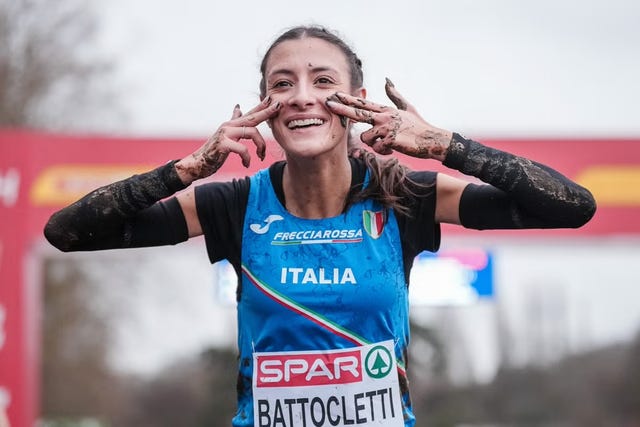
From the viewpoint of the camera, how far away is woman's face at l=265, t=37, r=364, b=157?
3152 mm

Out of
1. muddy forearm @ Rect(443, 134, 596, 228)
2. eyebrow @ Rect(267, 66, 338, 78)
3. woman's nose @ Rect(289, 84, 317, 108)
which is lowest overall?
muddy forearm @ Rect(443, 134, 596, 228)

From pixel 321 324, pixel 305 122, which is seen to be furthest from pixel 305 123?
pixel 321 324

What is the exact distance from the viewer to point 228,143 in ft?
10.4

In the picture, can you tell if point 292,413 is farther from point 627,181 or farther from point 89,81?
point 89,81

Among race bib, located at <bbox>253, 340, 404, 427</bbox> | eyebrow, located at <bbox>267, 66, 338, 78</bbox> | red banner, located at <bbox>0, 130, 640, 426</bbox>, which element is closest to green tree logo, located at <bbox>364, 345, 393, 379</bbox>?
race bib, located at <bbox>253, 340, 404, 427</bbox>

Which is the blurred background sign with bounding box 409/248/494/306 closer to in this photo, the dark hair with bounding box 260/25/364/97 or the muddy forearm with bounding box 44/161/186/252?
the dark hair with bounding box 260/25/364/97

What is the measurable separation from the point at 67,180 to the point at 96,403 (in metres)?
19.2

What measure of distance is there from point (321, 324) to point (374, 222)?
374mm

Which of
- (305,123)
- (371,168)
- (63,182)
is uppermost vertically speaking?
(63,182)

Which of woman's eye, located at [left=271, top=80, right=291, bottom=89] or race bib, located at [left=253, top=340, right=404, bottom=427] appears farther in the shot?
woman's eye, located at [left=271, top=80, right=291, bottom=89]

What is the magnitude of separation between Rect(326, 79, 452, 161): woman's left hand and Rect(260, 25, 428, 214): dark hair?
0.41 feet

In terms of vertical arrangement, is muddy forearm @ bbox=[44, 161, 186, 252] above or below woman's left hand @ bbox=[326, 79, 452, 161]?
below

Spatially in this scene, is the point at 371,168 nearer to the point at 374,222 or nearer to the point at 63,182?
the point at 374,222

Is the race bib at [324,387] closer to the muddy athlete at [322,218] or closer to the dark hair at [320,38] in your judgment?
the muddy athlete at [322,218]
